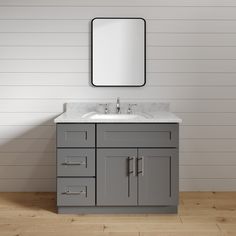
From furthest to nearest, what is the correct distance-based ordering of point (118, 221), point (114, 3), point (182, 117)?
point (182, 117), point (114, 3), point (118, 221)

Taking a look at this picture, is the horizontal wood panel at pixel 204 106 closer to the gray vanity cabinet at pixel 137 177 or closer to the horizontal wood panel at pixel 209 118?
the horizontal wood panel at pixel 209 118

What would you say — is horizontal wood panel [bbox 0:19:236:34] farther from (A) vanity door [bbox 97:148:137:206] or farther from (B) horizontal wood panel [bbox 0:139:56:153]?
(A) vanity door [bbox 97:148:137:206]

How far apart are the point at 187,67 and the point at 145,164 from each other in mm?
1049

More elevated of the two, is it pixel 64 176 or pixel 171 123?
pixel 171 123

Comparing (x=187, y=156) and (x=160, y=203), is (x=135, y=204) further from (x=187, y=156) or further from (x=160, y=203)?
(x=187, y=156)

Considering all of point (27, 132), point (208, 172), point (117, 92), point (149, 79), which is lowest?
point (208, 172)

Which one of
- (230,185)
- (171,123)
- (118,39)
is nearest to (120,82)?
(118,39)

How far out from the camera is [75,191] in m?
3.35

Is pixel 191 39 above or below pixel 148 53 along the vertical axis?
above

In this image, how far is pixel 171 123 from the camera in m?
3.31

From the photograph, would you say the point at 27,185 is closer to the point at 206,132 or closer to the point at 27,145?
the point at 27,145

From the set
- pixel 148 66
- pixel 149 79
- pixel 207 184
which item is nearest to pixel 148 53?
pixel 148 66

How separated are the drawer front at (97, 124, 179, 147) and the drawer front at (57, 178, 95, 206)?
0.31m

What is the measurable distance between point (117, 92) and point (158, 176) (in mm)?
931
